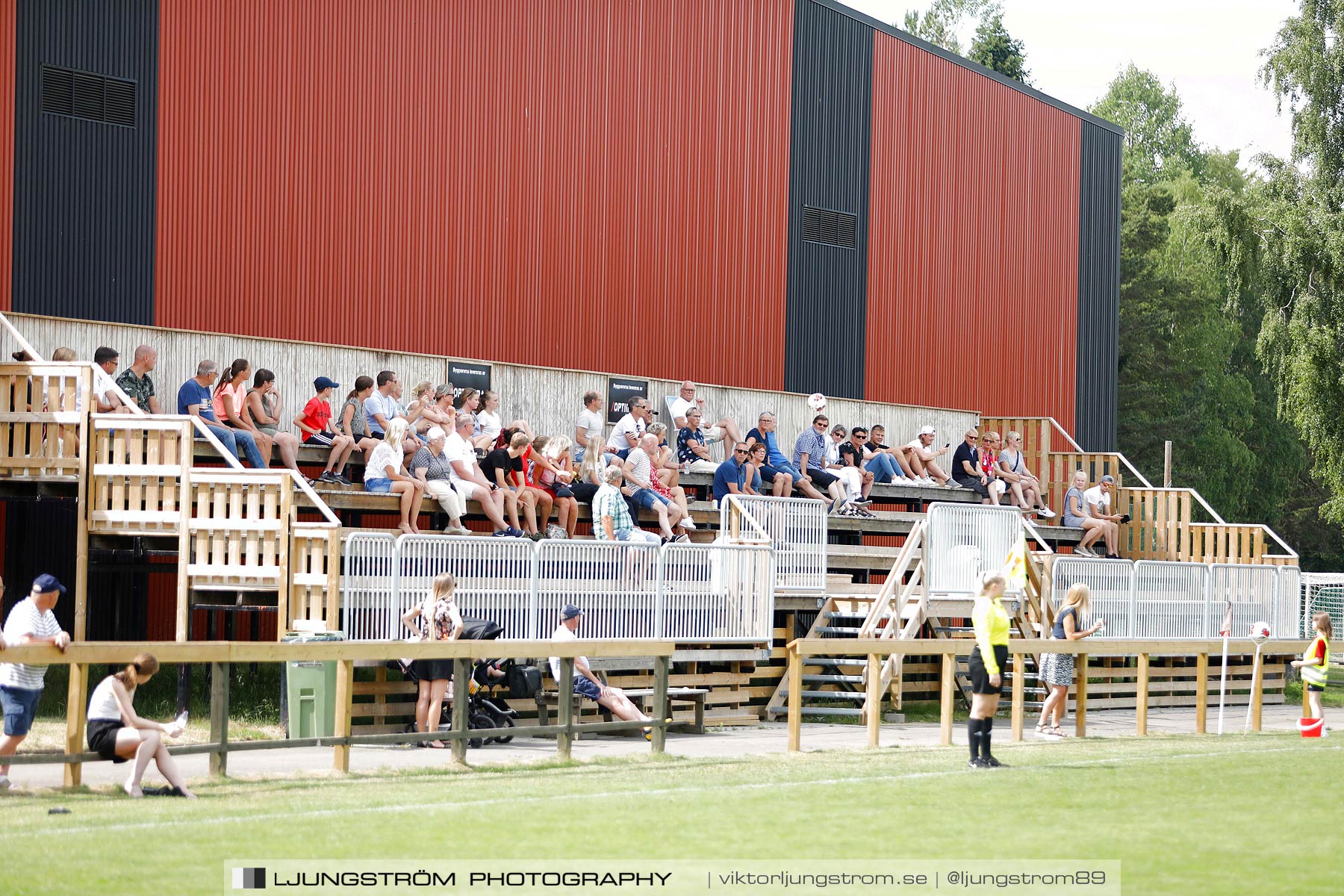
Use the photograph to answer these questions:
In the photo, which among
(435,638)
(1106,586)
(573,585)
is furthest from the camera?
(1106,586)

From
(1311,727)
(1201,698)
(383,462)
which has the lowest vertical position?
(1311,727)

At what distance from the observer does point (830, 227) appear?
3309 centimetres

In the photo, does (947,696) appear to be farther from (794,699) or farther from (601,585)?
(601,585)

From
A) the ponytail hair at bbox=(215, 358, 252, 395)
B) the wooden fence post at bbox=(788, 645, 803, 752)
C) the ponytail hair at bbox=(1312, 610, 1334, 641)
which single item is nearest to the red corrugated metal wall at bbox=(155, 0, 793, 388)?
the ponytail hair at bbox=(215, 358, 252, 395)

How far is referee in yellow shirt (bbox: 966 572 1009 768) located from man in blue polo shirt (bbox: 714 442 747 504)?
8915mm

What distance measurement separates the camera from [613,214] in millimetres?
29453

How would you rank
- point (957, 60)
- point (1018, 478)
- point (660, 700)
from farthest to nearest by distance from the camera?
point (957, 60) < point (1018, 478) < point (660, 700)

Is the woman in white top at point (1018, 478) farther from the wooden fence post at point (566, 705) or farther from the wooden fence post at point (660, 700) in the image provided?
the wooden fence post at point (566, 705)

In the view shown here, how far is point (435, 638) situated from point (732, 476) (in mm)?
8170

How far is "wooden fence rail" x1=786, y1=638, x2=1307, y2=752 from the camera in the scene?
A: 55.4ft

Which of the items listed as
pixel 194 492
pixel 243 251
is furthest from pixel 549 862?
pixel 243 251

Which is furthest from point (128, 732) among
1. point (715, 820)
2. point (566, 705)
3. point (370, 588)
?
point (370, 588)

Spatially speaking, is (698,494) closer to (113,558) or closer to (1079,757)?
(113,558)

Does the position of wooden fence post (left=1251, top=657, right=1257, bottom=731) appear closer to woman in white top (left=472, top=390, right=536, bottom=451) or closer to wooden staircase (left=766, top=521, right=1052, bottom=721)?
wooden staircase (left=766, top=521, right=1052, bottom=721)
